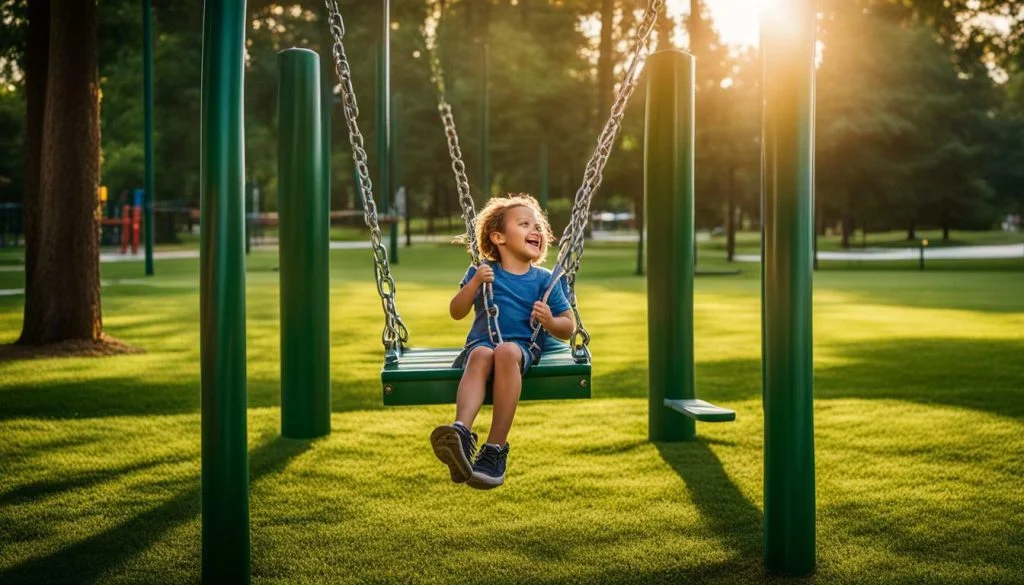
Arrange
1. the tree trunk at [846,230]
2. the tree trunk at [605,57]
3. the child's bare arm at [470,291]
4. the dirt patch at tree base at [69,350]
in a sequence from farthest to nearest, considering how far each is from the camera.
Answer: the tree trunk at [846,230] < the tree trunk at [605,57] < the dirt patch at tree base at [69,350] < the child's bare arm at [470,291]

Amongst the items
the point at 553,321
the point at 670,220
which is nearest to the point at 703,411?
the point at 553,321

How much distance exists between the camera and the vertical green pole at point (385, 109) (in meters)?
4.96

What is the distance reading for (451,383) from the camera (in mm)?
3816

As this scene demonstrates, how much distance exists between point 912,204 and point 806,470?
117 feet

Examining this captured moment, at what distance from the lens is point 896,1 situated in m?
17.0

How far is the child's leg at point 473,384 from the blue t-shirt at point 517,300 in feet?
1.14

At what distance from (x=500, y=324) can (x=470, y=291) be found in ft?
0.80

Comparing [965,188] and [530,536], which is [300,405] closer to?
[530,536]

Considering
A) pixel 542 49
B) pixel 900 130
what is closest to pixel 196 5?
pixel 542 49

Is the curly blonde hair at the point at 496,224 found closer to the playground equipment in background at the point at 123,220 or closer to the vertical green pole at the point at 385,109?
the vertical green pole at the point at 385,109

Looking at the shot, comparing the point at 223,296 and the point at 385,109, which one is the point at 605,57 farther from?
the point at 223,296

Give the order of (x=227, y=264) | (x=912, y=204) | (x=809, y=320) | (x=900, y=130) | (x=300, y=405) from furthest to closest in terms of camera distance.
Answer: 1. (x=912, y=204)
2. (x=900, y=130)
3. (x=300, y=405)
4. (x=809, y=320)
5. (x=227, y=264)

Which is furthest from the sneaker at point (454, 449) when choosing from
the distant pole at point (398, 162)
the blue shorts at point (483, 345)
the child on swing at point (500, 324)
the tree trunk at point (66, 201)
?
the distant pole at point (398, 162)

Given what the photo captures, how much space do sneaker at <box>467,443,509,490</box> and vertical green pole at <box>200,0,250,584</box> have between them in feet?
2.94
